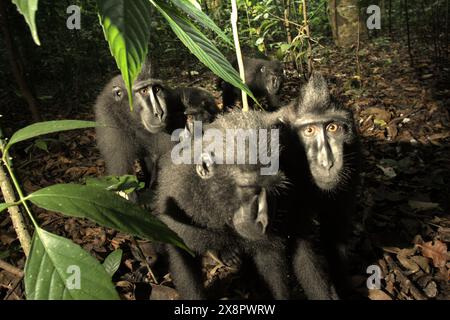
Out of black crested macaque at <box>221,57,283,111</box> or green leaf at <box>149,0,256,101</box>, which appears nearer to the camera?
green leaf at <box>149,0,256,101</box>

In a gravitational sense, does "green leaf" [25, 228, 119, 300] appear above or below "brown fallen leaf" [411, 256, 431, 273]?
above

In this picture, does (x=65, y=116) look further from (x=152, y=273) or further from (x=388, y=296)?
(x=388, y=296)

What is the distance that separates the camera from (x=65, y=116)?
801 cm

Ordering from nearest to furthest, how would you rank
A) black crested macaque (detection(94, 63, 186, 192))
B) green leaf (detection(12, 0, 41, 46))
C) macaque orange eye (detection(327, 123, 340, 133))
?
green leaf (detection(12, 0, 41, 46))
macaque orange eye (detection(327, 123, 340, 133))
black crested macaque (detection(94, 63, 186, 192))

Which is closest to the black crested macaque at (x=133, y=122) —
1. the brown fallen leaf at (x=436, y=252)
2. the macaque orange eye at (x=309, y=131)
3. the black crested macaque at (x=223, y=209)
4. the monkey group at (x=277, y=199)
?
the monkey group at (x=277, y=199)

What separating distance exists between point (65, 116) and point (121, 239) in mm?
4799

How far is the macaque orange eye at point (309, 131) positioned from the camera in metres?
3.37

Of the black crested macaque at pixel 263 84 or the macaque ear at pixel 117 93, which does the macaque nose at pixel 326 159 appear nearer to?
the macaque ear at pixel 117 93

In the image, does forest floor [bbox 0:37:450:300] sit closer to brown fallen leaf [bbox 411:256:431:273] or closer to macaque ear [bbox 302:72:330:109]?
brown fallen leaf [bbox 411:256:431:273]

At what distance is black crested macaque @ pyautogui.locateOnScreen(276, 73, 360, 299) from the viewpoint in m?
3.24

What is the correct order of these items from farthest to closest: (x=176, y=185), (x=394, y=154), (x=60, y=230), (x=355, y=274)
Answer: (x=394, y=154) < (x=60, y=230) < (x=355, y=274) < (x=176, y=185)

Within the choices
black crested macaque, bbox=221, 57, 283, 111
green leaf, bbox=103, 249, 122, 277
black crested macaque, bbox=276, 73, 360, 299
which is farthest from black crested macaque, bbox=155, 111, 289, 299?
black crested macaque, bbox=221, 57, 283, 111

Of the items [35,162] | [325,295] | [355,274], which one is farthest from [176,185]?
[35,162]
